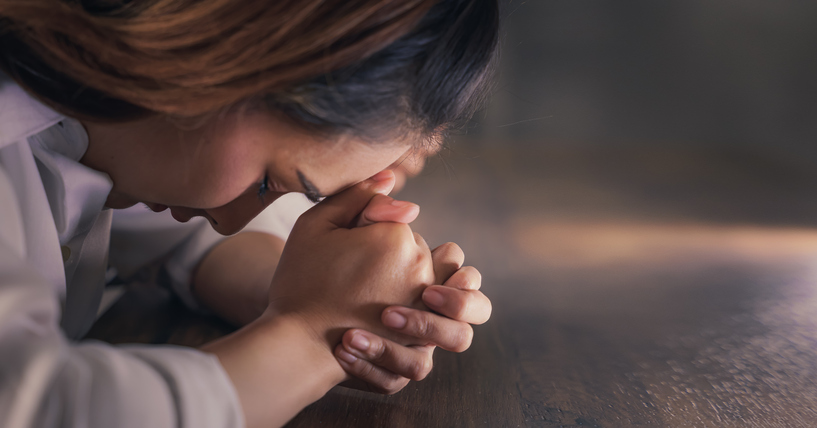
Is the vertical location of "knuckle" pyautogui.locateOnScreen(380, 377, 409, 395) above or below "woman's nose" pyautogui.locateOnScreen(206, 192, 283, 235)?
below

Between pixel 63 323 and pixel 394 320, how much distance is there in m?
0.27

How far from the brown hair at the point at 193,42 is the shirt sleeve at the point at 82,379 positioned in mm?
107

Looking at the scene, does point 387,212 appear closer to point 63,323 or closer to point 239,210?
point 239,210

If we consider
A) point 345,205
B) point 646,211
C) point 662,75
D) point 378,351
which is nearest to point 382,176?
point 345,205

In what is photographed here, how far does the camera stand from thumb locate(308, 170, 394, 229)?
0.41 meters

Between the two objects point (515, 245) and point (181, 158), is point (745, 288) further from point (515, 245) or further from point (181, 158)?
point (181, 158)

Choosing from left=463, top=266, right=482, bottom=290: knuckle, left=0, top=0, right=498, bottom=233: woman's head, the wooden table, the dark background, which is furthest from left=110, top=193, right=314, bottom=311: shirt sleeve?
the dark background

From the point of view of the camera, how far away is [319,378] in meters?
0.33

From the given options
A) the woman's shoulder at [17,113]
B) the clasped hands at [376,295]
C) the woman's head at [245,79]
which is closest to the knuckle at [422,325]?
the clasped hands at [376,295]

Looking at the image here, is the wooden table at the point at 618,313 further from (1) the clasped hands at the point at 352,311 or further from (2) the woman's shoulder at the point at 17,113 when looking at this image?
(2) the woman's shoulder at the point at 17,113

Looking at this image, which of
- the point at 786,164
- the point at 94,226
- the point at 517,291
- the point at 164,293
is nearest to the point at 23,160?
the point at 94,226

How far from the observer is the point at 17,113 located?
1.07ft

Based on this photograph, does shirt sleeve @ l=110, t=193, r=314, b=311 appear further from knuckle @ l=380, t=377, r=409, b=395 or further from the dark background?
the dark background

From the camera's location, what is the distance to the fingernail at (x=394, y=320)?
13.9 inches
